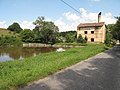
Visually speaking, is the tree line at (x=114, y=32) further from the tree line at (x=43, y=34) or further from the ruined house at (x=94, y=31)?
the tree line at (x=43, y=34)

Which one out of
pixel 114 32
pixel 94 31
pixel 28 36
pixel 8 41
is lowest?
pixel 8 41

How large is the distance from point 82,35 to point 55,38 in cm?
1003

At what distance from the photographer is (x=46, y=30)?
7688 cm

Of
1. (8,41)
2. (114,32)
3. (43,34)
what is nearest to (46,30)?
(43,34)

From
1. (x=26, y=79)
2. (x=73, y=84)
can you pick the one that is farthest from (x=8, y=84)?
(x=73, y=84)

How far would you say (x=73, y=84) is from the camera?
30.3 feet

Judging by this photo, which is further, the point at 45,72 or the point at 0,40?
the point at 0,40

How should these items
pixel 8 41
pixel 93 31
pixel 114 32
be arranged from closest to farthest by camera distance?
pixel 114 32 < pixel 8 41 < pixel 93 31

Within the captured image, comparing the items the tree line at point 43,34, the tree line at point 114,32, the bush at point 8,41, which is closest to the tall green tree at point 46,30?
the tree line at point 43,34

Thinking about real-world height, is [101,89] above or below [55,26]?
below

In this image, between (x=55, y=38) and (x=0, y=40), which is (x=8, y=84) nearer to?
(x=0, y=40)

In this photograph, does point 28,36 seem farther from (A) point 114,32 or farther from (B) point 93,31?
(A) point 114,32

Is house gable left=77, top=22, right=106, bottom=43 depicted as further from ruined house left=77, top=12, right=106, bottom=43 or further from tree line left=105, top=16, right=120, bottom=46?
tree line left=105, top=16, right=120, bottom=46

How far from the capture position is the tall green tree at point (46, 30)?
7681 cm
